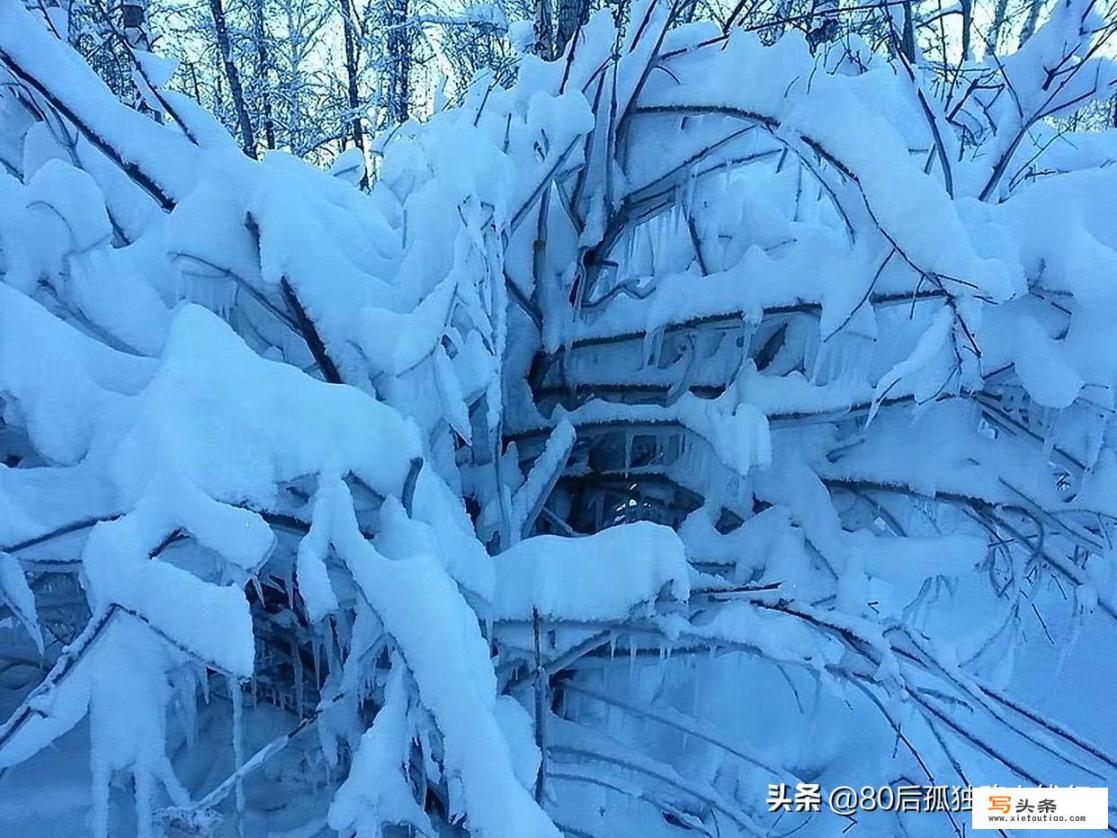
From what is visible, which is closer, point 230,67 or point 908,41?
point 908,41

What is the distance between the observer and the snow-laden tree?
2.75ft

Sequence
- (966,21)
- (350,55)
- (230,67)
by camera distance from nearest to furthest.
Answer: (966,21) < (230,67) < (350,55)

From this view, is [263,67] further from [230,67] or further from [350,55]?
[230,67]

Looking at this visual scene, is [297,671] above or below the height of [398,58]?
below

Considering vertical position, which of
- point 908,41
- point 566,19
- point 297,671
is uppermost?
point 566,19

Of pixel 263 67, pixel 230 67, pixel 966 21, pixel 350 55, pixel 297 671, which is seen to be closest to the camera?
pixel 297 671

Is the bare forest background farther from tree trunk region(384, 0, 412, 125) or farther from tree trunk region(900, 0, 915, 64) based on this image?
tree trunk region(900, 0, 915, 64)

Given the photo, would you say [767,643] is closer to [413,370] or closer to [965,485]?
[965,485]

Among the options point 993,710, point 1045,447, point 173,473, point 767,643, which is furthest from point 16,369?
point 1045,447

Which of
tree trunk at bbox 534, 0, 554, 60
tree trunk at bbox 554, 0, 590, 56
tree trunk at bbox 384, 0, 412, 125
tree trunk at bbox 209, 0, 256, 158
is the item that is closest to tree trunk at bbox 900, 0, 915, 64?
tree trunk at bbox 554, 0, 590, 56

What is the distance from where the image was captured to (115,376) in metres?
0.99

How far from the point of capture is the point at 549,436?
147cm

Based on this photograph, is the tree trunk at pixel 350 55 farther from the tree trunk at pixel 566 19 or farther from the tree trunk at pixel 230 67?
the tree trunk at pixel 566 19

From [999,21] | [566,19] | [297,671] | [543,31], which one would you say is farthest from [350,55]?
[297,671]
